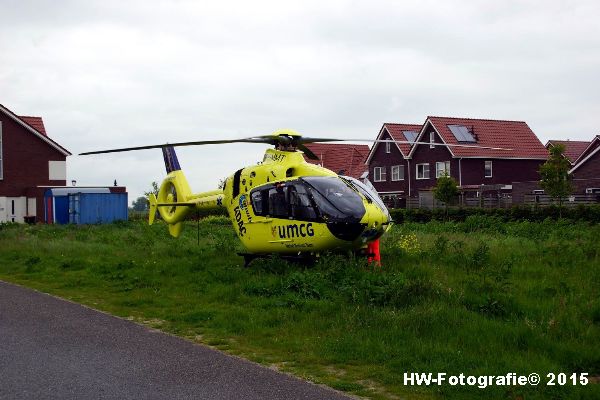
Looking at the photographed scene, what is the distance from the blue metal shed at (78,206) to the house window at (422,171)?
25404 mm

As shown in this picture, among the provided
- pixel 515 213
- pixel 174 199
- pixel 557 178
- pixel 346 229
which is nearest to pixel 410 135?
pixel 557 178

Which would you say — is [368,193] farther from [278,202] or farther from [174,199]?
[174,199]

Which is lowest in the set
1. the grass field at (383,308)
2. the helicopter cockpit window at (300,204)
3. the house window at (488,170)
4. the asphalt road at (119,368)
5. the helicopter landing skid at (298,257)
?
the asphalt road at (119,368)

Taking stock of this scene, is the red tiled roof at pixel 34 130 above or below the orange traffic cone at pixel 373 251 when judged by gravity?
above

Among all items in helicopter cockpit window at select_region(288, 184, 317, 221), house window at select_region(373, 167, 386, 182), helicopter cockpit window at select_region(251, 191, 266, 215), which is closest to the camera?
helicopter cockpit window at select_region(288, 184, 317, 221)

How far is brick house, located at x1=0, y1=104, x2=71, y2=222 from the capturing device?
42656 mm

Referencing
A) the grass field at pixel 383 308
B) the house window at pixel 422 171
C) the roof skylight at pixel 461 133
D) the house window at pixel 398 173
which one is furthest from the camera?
the house window at pixel 398 173

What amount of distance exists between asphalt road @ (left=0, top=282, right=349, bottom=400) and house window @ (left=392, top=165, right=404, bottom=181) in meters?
48.4

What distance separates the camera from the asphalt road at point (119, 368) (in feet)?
22.2

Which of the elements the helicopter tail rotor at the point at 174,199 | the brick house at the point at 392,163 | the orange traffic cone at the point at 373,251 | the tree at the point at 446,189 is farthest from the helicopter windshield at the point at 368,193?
the brick house at the point at 392,163

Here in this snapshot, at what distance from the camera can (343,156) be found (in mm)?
66438

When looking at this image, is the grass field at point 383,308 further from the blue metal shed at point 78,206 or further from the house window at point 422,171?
the house window at point 422,171

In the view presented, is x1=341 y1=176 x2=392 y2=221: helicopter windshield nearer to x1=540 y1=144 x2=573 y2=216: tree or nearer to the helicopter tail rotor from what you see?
A: the helicopter tail rotor

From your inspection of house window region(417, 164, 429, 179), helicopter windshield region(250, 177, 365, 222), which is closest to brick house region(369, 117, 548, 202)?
house window region(417, 164, 429, 179)
